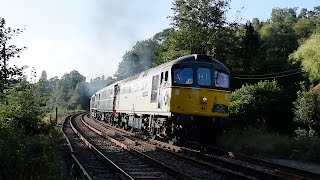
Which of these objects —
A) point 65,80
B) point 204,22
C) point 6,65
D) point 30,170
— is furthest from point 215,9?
point 65,80

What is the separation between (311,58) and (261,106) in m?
20.4

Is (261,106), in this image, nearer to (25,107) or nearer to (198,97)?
(198,97)

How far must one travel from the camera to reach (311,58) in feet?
149

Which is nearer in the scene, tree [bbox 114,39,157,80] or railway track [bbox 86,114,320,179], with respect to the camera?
railway track [bbox 86,114,320,179]

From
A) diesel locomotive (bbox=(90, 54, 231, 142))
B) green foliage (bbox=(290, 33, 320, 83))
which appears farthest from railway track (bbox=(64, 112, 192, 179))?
green foliage (bbox=(290, 33, 320, 83))

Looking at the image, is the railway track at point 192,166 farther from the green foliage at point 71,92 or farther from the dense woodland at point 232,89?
the green foliage at point 71,92

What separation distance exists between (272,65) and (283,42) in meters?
52.5

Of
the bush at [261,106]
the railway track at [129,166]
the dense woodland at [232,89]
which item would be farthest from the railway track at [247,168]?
the bush at [261,106]

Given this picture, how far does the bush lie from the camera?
1013 inches

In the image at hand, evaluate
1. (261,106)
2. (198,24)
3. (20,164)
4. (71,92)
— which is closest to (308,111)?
(261,106)

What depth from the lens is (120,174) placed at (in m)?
12.0

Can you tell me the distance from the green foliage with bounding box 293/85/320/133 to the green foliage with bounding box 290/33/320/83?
13.2 metres

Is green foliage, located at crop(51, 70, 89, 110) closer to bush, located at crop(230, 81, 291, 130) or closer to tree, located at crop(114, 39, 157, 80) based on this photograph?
tree, located at crop(114, 39, 157, 80)

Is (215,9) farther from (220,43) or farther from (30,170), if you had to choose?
(30,170)
